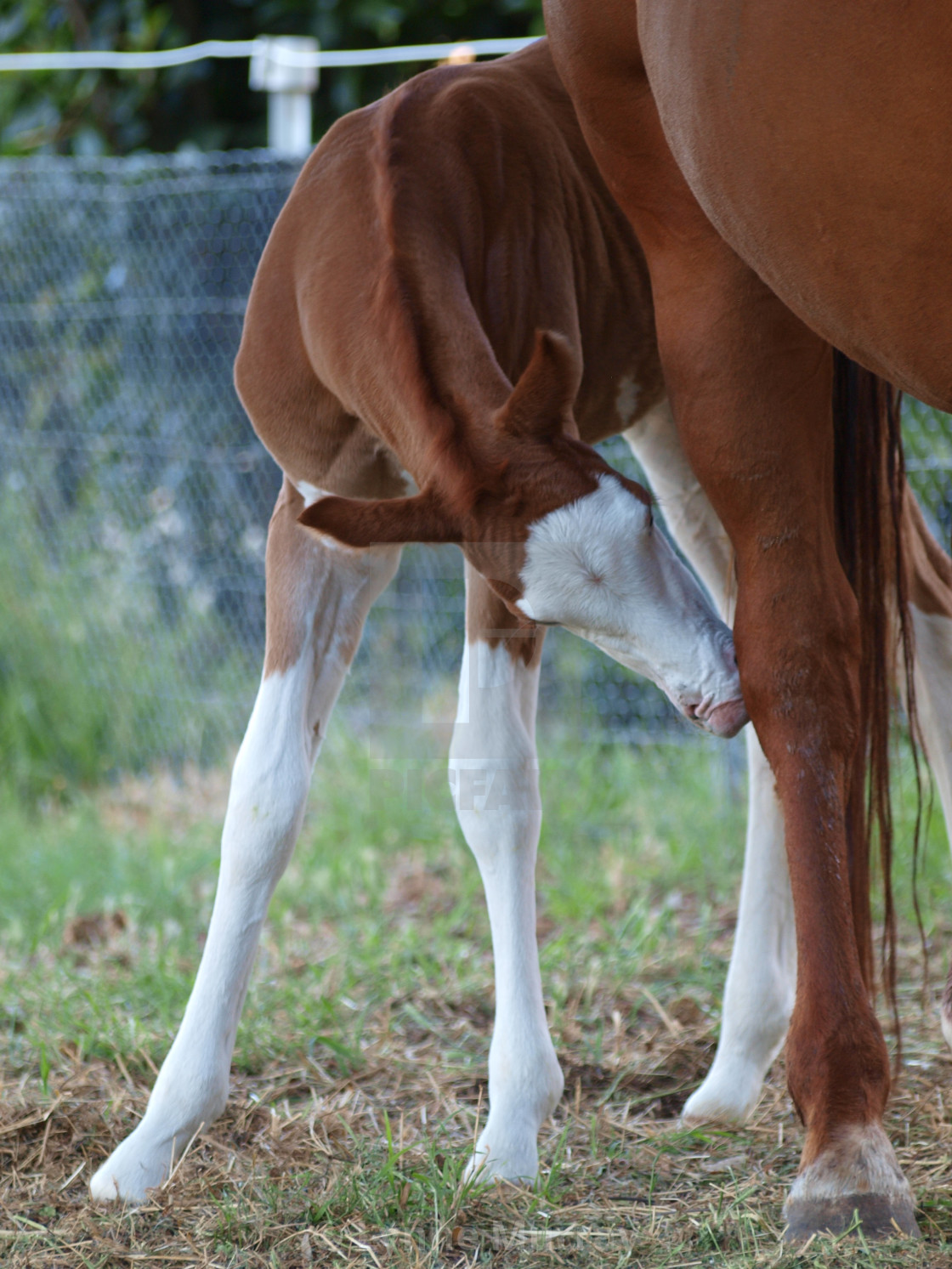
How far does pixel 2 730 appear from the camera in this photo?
519cm

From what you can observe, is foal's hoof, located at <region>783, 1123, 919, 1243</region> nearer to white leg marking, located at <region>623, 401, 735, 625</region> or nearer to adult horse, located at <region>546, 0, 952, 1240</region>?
adult horse, located at <region>546, 0, 952, 1240</region>

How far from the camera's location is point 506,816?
7.10ft

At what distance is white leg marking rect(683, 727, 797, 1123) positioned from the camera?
7.45 ft

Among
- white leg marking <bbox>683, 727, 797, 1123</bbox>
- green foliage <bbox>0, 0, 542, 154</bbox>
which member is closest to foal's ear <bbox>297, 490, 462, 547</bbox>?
white leg marking <bbox>683, 727, 797, 1123</bbox>

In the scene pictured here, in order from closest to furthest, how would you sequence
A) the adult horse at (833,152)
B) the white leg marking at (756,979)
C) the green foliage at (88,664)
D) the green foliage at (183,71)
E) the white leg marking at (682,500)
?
1. the adult horse at (833,152)
2. the white leg marking at (756,979)
3. the white leg marking at (682,500)
4. the green foliage at (88,664)
5. the green foliage at (183,71)

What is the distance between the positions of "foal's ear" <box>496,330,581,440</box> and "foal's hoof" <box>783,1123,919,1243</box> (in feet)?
2.90

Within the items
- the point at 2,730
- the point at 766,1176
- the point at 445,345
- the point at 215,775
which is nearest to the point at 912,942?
the point at 766,1176

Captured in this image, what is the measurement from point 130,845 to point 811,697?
290cm

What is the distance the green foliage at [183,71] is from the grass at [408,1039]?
3037mm

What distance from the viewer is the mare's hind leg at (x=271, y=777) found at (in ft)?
6.68

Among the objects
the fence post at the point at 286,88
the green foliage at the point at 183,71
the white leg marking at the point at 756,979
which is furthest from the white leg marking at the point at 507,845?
the green foliage at the point at 183,71

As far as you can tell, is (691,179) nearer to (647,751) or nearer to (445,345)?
(445,345)

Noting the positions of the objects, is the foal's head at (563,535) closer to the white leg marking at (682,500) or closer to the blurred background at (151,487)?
the white leg marking at (682,500)

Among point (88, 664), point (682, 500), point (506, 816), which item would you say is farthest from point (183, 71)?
point (506, 816)
